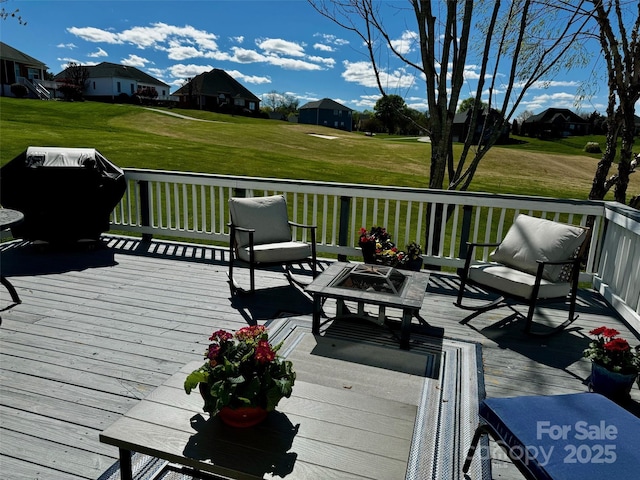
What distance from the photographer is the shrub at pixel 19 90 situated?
1336 inches

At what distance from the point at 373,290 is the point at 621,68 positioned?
207 inches

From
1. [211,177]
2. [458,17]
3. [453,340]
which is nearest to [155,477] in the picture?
[453,340]

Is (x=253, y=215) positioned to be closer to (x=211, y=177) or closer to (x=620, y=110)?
(x=211, y=177)

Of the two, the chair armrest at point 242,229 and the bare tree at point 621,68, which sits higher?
the bare tree at point 621,68

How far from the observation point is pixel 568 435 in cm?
150

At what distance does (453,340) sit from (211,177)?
142 inches

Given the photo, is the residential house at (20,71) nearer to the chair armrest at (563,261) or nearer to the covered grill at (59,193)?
the covered grill at (59,193)

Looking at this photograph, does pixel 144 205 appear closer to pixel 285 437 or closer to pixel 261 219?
pixel 261 219

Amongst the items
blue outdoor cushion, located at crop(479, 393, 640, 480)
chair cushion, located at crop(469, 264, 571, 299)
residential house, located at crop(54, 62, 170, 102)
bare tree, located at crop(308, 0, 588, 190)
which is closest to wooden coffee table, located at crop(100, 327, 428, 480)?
blue outdoor cushion, located at crop(479, 393, 640, 480)

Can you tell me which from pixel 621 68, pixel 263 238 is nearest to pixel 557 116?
pixel 621 68

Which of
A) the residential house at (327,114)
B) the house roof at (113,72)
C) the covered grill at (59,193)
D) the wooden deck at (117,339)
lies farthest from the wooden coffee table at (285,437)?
the residential house at (327,114)

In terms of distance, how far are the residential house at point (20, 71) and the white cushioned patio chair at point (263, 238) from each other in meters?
39.7

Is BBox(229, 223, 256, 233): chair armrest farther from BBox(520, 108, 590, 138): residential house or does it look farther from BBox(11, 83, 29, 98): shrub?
BBox(520, 108, 590, 138): residential house

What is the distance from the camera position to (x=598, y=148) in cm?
3828
